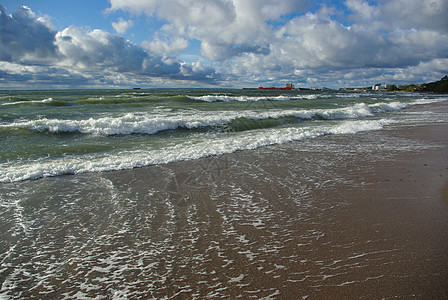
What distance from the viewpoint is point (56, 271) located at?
2.87 metres

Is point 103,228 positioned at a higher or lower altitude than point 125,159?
lower

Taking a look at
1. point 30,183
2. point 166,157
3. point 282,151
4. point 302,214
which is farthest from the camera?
point 282,151

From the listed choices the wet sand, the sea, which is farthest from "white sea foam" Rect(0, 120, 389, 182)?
the wet sand

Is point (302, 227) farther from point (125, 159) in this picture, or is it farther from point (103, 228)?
point (125, 159)

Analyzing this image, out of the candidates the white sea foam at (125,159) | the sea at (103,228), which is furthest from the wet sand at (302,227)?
the white sea foam at (125,159)

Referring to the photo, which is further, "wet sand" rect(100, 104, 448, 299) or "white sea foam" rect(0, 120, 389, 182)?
"white sea foam" rect(0, 120, 389, 182)

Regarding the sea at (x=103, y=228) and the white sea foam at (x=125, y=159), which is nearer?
the sea at (x=103, y=228)

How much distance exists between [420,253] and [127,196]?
454 cm

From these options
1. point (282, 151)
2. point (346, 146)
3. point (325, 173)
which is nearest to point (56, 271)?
point (325, 173)

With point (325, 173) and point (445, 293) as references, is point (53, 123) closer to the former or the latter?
point (325, 173)

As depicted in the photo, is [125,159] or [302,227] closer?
[302,227]

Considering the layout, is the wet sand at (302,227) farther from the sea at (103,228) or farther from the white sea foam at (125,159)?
the white sea foam at (125,159)

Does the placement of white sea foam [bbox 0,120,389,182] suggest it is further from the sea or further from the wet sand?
the wet sand

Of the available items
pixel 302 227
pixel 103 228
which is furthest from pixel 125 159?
pixel 302 227
